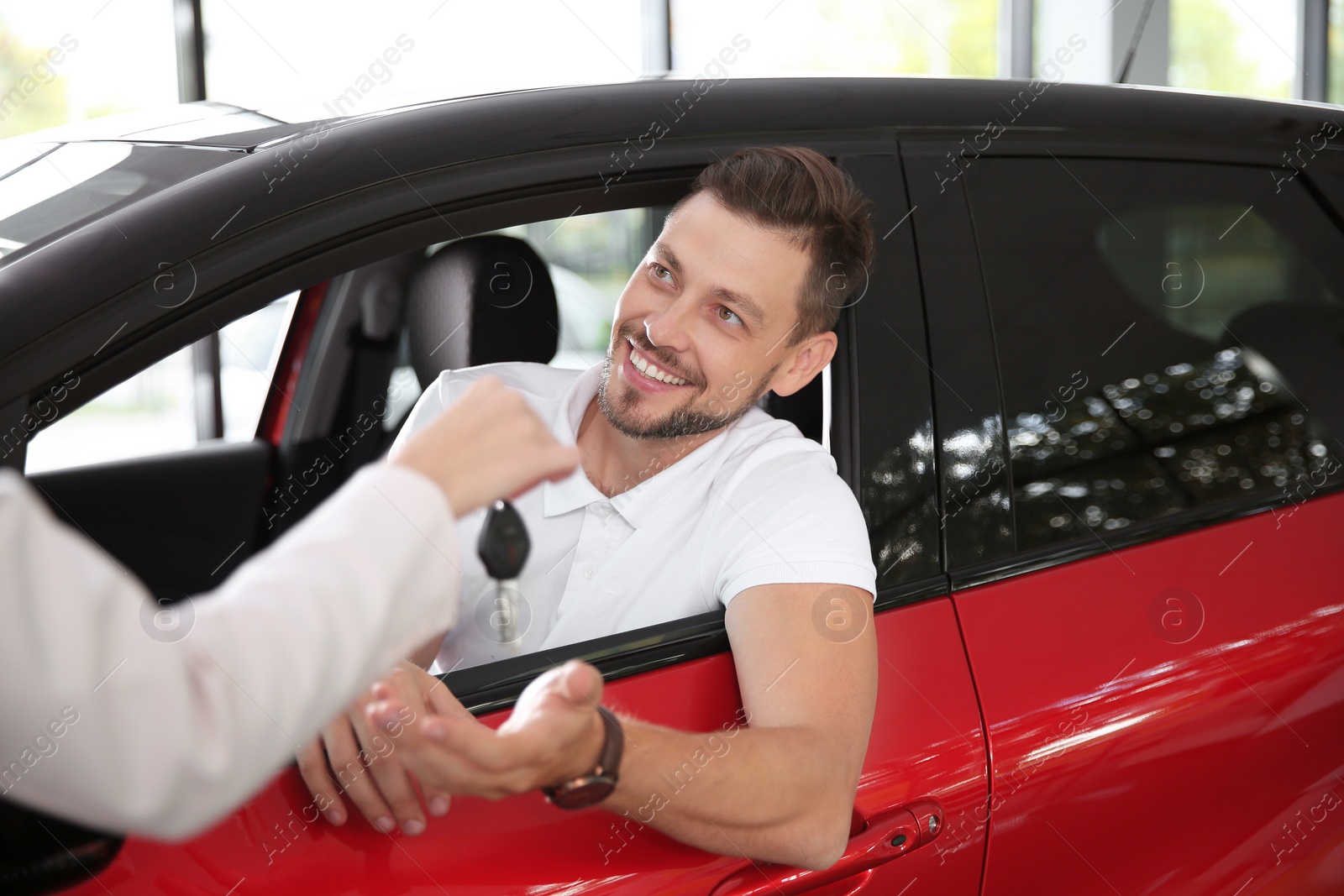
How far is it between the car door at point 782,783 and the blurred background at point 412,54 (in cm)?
45

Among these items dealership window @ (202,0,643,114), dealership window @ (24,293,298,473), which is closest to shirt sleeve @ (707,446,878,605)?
dealership window @ (24,293,298,473)

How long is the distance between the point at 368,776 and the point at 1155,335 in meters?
1.02

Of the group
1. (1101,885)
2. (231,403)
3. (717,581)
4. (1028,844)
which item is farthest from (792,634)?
(231,403)

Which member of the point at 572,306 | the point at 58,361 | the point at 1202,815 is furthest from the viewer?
the point at 572,306

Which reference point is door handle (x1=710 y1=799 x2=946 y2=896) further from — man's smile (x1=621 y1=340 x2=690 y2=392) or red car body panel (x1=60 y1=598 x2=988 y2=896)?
man's smile (x1=621 y1=340 x2=690 y2=392)

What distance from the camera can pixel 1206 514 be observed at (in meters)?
1.25

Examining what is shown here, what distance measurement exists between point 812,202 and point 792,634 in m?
0.50

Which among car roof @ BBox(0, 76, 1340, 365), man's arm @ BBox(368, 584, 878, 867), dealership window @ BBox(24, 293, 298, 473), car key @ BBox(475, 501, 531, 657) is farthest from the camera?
dealership window @ BBox(24, 293, 298, 473)

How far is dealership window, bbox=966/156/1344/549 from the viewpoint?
3.86 feet

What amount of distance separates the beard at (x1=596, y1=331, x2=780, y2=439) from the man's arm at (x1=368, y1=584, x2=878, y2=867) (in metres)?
0.30

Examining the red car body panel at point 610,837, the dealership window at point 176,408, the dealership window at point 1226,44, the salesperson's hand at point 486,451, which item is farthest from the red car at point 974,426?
the dealership window at point 1226,44

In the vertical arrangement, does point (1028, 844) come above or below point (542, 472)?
→ below

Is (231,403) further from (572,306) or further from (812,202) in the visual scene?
(812,202)

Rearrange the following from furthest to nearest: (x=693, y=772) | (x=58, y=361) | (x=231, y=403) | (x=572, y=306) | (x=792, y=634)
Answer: (x=231, y=403) < (x=572, y=306) < (x=792, y=634) < (x=693, y=772) < (x=58, y=361)
